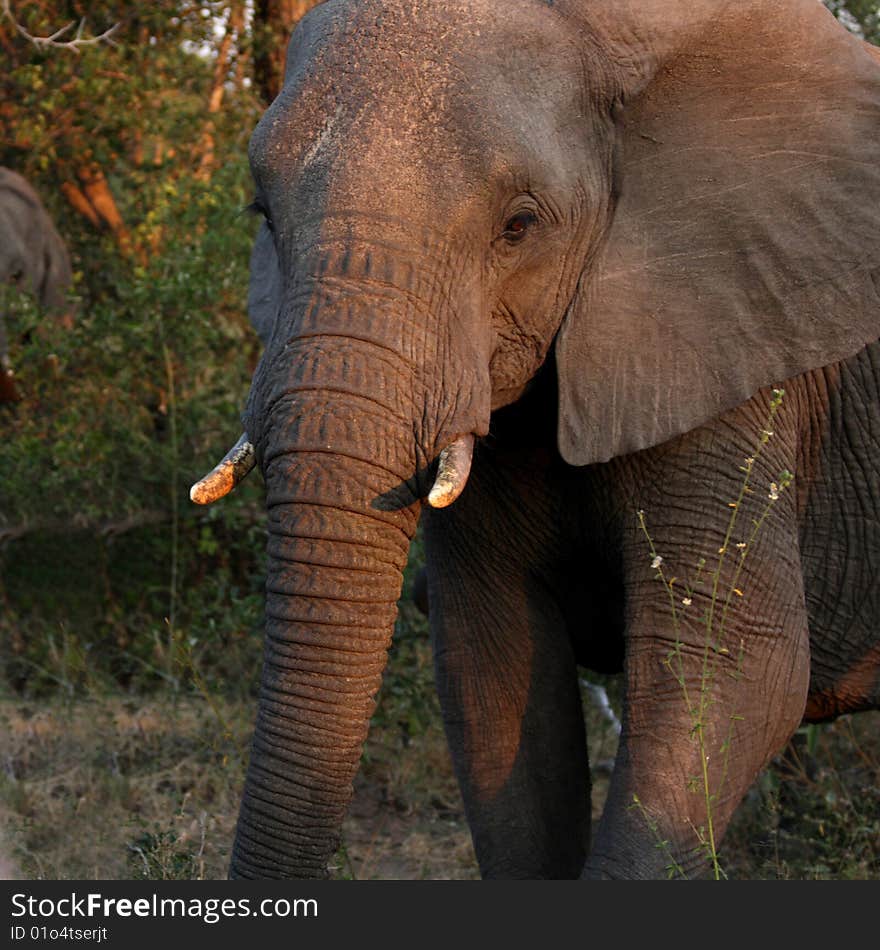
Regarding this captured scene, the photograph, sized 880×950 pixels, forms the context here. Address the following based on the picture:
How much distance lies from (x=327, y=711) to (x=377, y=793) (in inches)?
102

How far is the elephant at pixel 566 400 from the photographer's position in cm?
334

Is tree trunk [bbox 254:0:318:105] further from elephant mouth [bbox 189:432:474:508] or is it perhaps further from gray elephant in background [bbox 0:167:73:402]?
elephant mouth [bbox 189:432:474:508]

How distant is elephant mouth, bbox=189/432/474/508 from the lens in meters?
3.25

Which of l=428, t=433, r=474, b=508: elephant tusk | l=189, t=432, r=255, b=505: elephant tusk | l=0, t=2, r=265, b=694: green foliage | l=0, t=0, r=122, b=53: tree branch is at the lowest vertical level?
l=0, t=2, r=265, b=694: green foliage

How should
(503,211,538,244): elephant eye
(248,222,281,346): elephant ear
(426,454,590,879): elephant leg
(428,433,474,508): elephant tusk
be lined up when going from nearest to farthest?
(428,433,474,508): elephant tusk → (503,211,538,244): elephant eye → (248,222,281,346): elephant ear → (426,454,590,879): elephant leg

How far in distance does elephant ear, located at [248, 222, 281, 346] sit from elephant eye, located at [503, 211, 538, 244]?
729 mm

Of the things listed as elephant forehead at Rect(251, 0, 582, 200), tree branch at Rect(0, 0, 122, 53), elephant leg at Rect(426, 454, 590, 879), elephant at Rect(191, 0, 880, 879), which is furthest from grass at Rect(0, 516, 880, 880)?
tree branch at Rect(0, 0, 122, 53)

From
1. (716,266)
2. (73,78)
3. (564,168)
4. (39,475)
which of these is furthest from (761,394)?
(73,78)

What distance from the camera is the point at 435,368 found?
11.1 feet

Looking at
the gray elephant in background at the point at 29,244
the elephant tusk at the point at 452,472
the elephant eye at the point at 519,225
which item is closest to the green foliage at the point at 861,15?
the elephant eye at the point at 519,225

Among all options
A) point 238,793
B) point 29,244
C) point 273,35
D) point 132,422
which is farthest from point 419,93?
point 29,244

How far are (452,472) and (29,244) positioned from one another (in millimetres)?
7511

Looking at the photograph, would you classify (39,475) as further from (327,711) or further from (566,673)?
(327,711)

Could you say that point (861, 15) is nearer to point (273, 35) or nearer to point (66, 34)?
point (273, 35)
